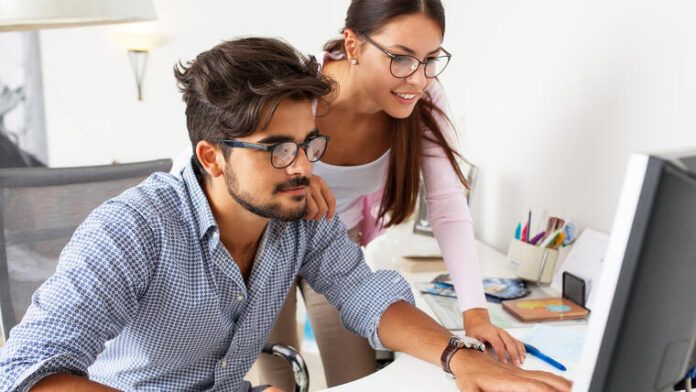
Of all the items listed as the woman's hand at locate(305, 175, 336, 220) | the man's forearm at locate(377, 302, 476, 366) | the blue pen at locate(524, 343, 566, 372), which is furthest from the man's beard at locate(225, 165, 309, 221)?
the blue pen at locate(524, 343, 566, 372)

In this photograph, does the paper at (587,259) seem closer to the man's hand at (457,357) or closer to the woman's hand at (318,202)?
the man's hand at (457,357)

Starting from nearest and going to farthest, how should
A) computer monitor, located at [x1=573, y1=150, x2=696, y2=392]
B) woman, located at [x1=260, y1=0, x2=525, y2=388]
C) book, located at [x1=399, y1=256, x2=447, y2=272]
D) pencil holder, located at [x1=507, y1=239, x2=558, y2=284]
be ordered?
computer monitor, located at [x1=573, y1=150, x2=696, y2=392] < woman, located at [x1=260, y1=0, x2=525, y2=388] < pencil holder, located at [x1=507, y1=239, x2=558, y2=284] < book, located at [x1=399, y1=256, x2=447, y2=272]

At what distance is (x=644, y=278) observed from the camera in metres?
0.61

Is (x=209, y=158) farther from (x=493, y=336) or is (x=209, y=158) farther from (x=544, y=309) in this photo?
(x=544, y=309)

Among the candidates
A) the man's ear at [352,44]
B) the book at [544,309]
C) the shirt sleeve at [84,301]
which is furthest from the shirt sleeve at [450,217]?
the shirt sleeve at [84,301]

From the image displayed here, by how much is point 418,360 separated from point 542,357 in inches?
9.2

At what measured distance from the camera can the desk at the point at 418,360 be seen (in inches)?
46.1

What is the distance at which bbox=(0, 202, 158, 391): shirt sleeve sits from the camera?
37.1 inches

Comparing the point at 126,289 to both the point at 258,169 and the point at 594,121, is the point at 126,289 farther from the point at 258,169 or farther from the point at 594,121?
the point at 594,121

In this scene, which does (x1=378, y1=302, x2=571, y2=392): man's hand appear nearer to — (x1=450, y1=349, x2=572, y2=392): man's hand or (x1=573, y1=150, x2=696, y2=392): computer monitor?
(x1=450, y1=349, x2=572, y2=392): man's hand

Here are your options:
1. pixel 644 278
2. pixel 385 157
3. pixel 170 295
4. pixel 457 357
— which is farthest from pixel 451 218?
pixel 644 278

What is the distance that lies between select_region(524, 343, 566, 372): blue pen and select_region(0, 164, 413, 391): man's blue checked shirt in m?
0.24

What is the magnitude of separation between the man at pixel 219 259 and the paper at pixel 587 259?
0.50m

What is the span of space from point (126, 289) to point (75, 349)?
0.12 m
